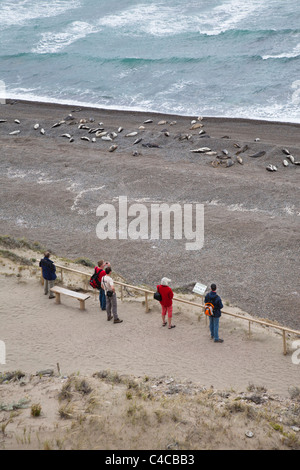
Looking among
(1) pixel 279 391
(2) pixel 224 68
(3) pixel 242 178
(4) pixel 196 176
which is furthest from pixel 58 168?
(2) pixel 224 68

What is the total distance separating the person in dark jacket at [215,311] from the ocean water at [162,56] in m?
22.9

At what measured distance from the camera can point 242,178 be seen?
23.3 metres

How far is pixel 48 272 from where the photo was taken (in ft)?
41.8

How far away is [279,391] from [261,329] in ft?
7.72

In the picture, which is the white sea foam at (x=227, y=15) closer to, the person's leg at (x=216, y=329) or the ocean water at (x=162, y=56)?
the ocean water at (x=162, y=56)

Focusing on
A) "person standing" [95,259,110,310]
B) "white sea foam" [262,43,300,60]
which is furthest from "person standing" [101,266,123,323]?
"white sea foam" [262,43,300,60]

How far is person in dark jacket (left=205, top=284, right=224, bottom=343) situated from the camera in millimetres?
11000

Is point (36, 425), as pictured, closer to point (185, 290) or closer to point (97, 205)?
point (185, 290)

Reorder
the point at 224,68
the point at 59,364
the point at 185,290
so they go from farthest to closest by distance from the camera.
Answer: the point at 224,68
the point at 185,290
the point at 59,364

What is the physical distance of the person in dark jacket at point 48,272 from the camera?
12602 mm

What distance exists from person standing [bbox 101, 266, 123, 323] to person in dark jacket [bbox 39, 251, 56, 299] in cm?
163

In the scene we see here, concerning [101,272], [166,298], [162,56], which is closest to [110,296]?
[101,272]

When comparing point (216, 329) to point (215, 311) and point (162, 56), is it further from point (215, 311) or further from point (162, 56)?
point (162, 56)

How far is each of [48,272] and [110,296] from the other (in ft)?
6.42
